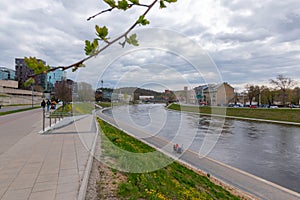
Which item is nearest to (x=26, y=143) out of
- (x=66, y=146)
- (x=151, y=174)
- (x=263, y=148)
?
(x=66, y=146)

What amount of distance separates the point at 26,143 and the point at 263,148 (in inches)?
534

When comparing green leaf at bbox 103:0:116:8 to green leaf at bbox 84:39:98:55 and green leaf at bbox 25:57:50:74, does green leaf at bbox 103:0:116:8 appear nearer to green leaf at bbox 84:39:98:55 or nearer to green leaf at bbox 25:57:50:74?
green leaf at bbox 84:39:98:55

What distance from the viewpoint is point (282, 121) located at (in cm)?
2902

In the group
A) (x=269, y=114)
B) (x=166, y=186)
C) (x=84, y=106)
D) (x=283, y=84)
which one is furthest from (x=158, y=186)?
(x=283, y=84)

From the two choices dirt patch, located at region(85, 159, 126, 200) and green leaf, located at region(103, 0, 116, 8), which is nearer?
green leaf, located at region(103, 0, 116, 8)

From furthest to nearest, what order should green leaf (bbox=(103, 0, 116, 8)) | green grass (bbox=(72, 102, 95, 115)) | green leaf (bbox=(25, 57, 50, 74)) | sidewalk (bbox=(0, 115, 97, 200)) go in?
green grass (bbox=(72, 102, 95, 115)), sidewalk (bbox=(0, 115, 97, 200)), green leaf (bbox=(103, 0, 116, 8)), green leaf (bbox=(25, 57, 50, 74))

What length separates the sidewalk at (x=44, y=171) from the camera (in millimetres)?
3961

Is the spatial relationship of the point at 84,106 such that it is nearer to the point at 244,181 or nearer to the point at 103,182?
the point at 103,182

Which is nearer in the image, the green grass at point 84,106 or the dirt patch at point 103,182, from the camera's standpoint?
the dirt patch at point 103,182

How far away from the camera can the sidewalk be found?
13.0 feet

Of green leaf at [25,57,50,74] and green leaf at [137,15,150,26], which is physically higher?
green leaf at [137,15,150,26]

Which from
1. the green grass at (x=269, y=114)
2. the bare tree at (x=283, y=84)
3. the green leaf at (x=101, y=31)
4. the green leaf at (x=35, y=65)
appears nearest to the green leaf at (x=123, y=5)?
the green leaf at (x=101, y=31)

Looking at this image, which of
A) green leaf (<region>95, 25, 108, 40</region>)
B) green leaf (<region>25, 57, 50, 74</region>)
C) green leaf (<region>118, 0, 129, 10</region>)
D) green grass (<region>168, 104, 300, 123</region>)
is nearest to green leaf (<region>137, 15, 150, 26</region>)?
green leaf (<region>118, 0, 129, 10</region>)

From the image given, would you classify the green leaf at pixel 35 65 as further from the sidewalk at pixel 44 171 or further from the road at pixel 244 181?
the road at pixel 244 181
